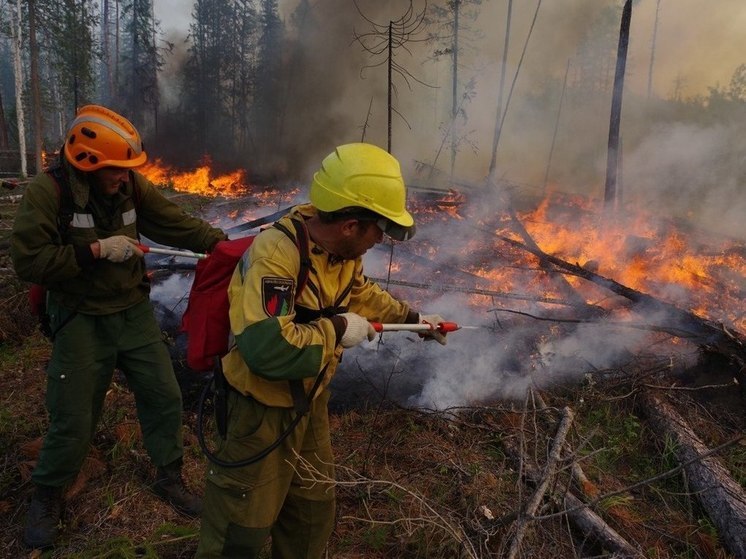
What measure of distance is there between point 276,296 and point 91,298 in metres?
1.64

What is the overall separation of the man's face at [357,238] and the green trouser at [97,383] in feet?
5.67

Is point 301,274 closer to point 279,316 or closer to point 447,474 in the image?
point 279,316

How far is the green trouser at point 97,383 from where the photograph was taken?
273cm

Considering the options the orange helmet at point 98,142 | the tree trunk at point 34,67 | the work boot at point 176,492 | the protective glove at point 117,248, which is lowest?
the work boot at point 176,492

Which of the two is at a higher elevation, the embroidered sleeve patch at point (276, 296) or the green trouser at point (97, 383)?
the embroidered sleeve patch at point (276, 296)

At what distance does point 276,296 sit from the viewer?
1.81m

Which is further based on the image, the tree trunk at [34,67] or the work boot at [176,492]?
the tree trunk at [34,67]

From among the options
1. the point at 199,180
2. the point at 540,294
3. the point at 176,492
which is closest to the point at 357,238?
the point at 176,492

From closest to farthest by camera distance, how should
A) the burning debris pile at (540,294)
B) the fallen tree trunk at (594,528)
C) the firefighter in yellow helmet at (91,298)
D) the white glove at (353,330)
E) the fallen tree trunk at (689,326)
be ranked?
the white glove at (353,330) → the firefighter in yellow helmet at (91,298) → the fallen tree trunk at (594,528) → the fallen tree trunk at (689,326) → the burning debris pile at (540,294)

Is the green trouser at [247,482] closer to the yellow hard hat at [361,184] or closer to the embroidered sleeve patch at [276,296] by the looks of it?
the embroidered sleeve patch at [276,296]

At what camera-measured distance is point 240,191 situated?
809 inches

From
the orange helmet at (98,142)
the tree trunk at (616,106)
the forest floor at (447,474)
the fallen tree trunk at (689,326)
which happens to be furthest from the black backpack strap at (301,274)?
the tree trunk at (616,106)

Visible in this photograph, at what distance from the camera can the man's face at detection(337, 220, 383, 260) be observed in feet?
6.53

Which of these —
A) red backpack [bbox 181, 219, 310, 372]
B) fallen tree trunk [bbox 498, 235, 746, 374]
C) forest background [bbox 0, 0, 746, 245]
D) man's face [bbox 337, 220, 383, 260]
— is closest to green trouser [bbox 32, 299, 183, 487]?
red backpack [bbox 181, 219, 310, 372]
